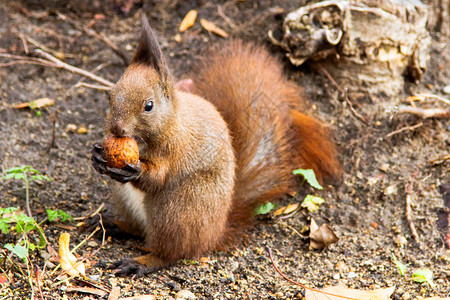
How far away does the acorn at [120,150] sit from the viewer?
2343mm

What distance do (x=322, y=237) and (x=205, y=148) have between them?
781 mm

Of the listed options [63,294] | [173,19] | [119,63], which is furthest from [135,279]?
[173,19]

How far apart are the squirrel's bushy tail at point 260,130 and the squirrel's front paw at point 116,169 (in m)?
0.67

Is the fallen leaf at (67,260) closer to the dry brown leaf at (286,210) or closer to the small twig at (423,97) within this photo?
the dry brown leaf at (286,210)

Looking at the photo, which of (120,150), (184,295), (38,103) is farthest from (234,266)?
(38,103)

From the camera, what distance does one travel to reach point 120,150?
7.68ft

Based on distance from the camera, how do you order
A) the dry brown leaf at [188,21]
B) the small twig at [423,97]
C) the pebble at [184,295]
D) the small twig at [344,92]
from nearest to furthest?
the pebble at [184,295], the small twig at [423,97], the small twig at [344,92], the dry brown leaf at [188,21]

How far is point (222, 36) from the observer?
394 cm

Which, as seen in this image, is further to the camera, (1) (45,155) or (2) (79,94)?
(2) (79,94)

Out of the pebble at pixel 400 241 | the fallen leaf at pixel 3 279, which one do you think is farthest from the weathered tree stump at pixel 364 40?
the fallen leaf at pixel 3 279

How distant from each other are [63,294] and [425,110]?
233 centimetres

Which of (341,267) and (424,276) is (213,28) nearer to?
(341,267)

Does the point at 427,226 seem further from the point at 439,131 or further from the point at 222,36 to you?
the point at 222,36

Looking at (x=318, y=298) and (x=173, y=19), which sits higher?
(x=173, y=19)
